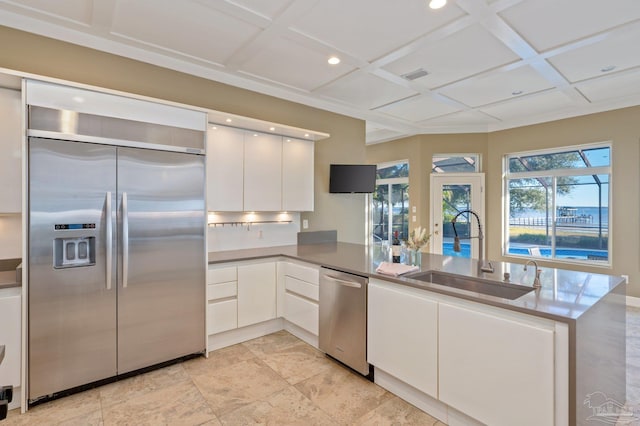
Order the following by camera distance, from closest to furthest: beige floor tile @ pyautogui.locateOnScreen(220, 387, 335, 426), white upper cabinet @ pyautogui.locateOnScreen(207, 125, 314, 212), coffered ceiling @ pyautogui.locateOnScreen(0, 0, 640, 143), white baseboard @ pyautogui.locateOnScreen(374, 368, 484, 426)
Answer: white baseboard @ pyautogui.locateOnScreen(374, 368, 484, 426)
beige floor tile @ pyautogui.locateOnScreen(220, 387, 335, 426)
coffered ceiling @ pyautogui.locateOnScreen(0, 0, 640, 143)
white upper cabinet @ pyautogui.locateOnScreen(207, 125, 314, 212)

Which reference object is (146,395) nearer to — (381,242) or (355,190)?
(355,190)

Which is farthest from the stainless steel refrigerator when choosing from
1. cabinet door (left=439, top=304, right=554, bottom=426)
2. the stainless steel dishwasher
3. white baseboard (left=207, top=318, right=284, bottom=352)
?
cabinet door (left=439, top=304, right=554, bottom=426)

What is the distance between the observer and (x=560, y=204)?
536 centimetres

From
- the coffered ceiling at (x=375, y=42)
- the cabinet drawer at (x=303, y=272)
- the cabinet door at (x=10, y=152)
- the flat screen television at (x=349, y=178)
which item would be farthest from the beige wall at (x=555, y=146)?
the cabinet door at (x=10, y=152)

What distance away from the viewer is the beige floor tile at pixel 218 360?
→ 2.71 m

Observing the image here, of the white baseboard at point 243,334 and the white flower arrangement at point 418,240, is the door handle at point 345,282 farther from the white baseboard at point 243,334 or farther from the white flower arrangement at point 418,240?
the white baseboard at point 243,334

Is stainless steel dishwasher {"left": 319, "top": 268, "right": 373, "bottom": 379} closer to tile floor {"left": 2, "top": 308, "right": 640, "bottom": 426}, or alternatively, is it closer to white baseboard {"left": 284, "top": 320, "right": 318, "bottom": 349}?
tile floor {"left": 2, "top": 308, "right": 640, "bottom": 426}

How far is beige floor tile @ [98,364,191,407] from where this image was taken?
2.30m

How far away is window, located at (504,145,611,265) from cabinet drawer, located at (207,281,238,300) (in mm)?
5235

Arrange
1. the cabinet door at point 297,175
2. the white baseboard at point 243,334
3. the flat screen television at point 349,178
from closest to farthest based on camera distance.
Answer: the white baseboard at point 243,334
the cabinet door at point 297,175
the flat screen television at point 349,178

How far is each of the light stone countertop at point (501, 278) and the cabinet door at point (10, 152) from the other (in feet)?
4.88

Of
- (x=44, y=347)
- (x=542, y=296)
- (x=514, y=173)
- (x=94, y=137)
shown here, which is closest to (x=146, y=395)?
(x=44, y=347)

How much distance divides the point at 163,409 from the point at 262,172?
2331 millimetres

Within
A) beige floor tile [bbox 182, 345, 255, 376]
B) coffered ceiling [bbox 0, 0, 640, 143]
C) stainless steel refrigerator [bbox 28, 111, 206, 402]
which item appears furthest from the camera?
beige floor tile [bbox 182, 345, 255, 376]
